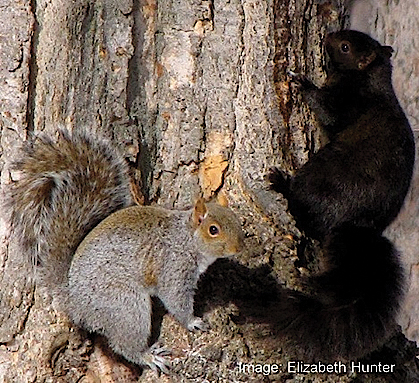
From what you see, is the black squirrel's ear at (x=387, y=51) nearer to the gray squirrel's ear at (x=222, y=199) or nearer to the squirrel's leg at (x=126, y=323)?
the gray squirrel's ear at (x=222, y=199)

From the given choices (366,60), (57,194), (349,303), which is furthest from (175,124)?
(366,60)

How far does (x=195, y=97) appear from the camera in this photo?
1746 millimetres

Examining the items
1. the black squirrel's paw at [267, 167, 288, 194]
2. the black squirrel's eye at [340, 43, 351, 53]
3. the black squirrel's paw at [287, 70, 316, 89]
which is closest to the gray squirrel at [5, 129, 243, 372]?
the black squirrel's paw at [267, 167, 288, 194]

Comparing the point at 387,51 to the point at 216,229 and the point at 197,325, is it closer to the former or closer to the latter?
the point at 216,229

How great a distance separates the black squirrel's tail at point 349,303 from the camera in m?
1.60

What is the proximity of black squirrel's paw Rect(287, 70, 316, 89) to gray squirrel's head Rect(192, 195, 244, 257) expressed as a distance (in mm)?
390

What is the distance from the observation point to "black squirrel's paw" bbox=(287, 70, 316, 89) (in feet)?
6.00

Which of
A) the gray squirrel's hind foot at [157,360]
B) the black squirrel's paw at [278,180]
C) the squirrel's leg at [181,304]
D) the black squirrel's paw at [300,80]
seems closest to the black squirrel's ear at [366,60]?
the black squirrel's paw at [300,80]

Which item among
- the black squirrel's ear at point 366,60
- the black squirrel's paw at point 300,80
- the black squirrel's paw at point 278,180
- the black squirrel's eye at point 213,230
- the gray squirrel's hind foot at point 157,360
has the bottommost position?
the gray squirrel's hind foot at point 157,360

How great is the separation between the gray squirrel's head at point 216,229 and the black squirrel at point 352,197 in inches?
6.6

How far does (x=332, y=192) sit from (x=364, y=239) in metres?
0.15

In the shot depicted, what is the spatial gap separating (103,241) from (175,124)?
34cm

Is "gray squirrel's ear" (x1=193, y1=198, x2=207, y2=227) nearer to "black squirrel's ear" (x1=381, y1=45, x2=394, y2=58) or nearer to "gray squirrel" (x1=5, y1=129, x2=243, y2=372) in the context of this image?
"gray squirrel" (x1=5, y1=129, x2=243, y2=372)

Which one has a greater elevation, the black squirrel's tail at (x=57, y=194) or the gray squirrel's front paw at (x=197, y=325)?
the black squirrel's tail at (x=57, y=194)
